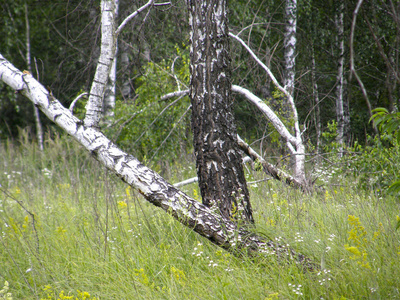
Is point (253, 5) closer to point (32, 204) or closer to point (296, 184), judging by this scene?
point (296, 184)

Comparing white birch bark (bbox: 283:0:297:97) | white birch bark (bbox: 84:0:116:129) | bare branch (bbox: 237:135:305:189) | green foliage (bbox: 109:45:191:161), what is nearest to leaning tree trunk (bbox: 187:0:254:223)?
white birch bark (bbox: 84:0:116:129)

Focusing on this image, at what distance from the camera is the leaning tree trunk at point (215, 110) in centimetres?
264

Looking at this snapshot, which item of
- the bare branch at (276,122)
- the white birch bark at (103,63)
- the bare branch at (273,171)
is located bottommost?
the bare branch at (273,171)

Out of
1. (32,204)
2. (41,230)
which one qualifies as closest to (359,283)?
(41,230)

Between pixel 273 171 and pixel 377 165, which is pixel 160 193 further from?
pixel 377 165

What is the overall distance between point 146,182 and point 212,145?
591 mm

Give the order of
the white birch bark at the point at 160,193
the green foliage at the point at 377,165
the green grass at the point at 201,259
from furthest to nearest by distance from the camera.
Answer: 1. the green foliage at the point at 377,165
2. the white birch bark at the point at 160,193
3. the green grass at the point at 201,259

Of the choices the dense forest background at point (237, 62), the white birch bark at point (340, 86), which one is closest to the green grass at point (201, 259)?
the dense forest background at point (237, 62)

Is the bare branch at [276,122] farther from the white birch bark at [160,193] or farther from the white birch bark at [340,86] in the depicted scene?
the white birch bark at [340,86]

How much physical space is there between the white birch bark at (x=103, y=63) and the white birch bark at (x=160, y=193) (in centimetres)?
23

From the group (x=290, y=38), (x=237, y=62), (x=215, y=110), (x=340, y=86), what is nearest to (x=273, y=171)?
(x=215, y=110)

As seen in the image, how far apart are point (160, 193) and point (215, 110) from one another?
2.55 ft

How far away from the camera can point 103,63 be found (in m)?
2.96

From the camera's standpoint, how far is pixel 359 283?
6.17 feet
